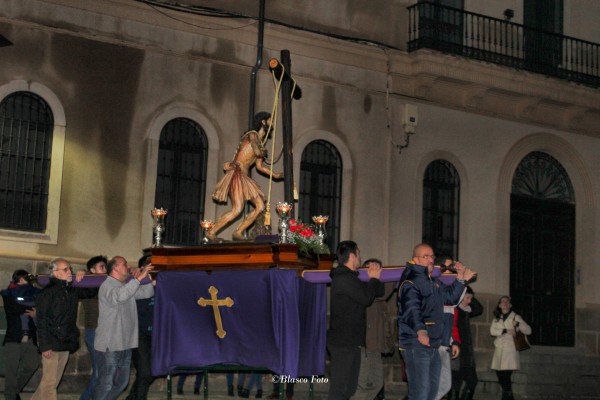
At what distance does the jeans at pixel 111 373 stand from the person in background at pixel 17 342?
174cm

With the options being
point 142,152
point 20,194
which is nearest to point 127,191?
point 142,152

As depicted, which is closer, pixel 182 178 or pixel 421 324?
pixel 421 324

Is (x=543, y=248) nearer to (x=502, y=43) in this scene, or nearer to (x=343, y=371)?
(x=502, y=43)

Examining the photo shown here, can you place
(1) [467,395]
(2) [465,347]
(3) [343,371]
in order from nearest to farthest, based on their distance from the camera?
(3) [343,371] → (2) [465,347] → (1) [467,395]

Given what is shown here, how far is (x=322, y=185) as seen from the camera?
19.8 metres

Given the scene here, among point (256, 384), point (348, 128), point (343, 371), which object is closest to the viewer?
point (343, 371)

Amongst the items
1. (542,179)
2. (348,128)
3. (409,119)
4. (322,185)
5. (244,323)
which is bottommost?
(244,323)

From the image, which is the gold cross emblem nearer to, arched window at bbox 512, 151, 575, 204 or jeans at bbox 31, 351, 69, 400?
jeans at bbox 31, 351, 69, 400

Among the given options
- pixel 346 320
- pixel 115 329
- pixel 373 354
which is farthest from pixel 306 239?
pixel 115 329

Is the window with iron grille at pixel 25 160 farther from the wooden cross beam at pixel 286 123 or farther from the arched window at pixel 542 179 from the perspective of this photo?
the arched window at pixel 542 179

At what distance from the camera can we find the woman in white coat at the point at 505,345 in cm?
1727

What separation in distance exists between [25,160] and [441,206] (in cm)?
878

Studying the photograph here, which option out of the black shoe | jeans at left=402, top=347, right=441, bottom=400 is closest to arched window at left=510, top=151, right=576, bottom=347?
the black shoe

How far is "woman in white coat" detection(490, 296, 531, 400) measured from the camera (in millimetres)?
17266
